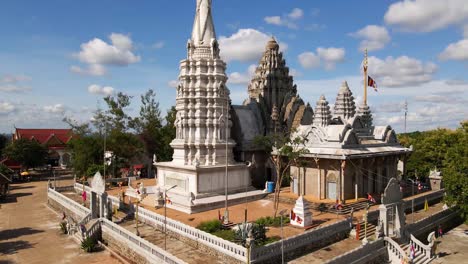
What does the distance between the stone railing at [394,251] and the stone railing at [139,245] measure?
13199mm

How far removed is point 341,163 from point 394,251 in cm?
794

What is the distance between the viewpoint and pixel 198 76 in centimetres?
3172

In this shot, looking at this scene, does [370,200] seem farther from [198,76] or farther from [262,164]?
[198,76]

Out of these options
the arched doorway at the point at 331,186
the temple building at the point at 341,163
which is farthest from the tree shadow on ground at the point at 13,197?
the arched doorway at the point at 331,186

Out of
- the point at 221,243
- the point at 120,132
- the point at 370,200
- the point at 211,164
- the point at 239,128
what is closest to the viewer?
the point at 221,243

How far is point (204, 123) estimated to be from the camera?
3147 cm

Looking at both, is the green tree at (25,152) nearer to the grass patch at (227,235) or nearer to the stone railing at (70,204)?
the stone railing at (70,204)

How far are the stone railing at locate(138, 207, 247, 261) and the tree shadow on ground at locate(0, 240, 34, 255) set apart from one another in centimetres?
879

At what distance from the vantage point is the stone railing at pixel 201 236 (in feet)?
57.3

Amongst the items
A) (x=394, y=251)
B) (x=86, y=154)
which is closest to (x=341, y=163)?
(x=394, y=251)

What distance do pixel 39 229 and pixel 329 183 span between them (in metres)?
25.5

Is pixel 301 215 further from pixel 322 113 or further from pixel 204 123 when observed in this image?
pixel 322 113

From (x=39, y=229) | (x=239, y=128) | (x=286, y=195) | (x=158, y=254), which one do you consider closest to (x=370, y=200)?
(x=286, y=195)

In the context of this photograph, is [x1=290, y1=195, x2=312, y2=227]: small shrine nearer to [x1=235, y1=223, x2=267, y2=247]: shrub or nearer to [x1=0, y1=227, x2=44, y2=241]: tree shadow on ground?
[x1=235, y1=223, x2=267, y2=247]: shrub
